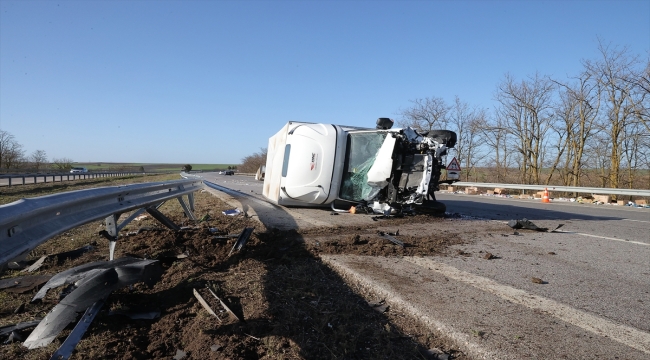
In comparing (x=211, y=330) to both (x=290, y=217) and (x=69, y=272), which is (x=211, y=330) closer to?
(x=69, y=272)

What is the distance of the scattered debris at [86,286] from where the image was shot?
8.93ft

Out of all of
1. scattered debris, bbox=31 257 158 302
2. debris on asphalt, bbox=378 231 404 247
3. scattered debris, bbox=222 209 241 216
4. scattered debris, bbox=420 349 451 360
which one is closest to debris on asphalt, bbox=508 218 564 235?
debris on asphalt, bbox=378 231 404 247

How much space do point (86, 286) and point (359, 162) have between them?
6.94 metres

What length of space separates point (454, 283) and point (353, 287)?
1046 mm

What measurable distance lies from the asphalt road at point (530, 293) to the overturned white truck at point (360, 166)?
2184 mm

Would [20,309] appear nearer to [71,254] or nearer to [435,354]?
[71,254]

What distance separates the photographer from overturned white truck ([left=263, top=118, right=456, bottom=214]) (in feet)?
27.9

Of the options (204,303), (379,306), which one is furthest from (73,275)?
(379,306)

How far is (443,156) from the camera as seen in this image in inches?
331

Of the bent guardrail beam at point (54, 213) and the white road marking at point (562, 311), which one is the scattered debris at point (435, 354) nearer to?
the white road marking at point (562, 311)

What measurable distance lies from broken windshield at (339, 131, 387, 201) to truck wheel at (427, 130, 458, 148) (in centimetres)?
123

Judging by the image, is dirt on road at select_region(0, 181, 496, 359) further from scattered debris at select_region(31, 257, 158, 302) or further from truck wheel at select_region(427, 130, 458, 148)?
truck wheel at select_region(427, 130, 458, 148)

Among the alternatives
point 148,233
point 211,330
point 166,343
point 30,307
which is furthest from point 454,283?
point 148,233

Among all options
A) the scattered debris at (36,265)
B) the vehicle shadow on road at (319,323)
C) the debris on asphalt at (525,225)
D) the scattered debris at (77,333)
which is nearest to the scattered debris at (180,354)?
the vehicle shadow on road at (319,323)
